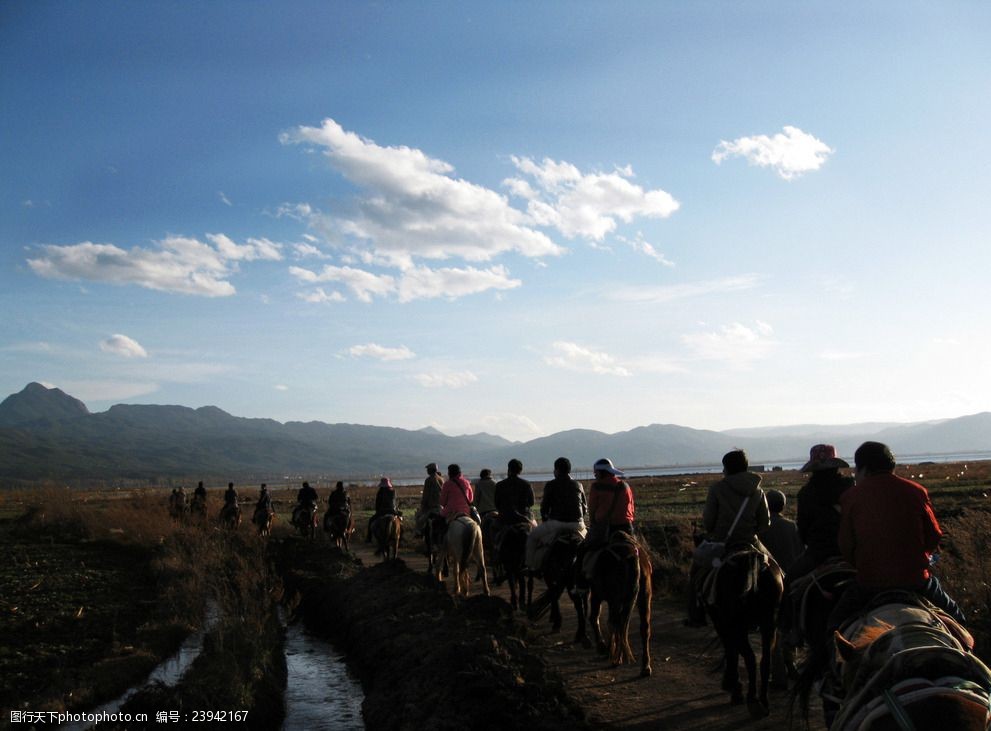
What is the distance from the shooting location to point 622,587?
9398 millimetres

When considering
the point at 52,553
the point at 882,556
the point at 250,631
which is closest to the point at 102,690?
the point at 250,631

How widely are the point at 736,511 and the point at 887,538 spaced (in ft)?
8.35

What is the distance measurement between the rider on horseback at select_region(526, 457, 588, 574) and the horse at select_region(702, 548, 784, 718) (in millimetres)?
4075

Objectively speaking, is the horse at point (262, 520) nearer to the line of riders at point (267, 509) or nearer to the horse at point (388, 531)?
the line of riders at point (267, 509)

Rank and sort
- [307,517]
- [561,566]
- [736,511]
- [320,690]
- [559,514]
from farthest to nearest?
[307,517], [559,514], [561,566], [320,690], [736,511]

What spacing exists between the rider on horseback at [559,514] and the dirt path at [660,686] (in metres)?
1.27

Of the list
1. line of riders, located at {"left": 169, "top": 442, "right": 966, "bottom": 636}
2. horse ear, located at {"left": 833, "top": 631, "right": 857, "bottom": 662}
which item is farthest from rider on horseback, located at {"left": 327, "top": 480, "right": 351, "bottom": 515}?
horse ear, located at {"left": 833, "top": 631, "right": 857, "bottom": 662}

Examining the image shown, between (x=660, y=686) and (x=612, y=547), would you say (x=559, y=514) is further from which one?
(x=660, y=686)

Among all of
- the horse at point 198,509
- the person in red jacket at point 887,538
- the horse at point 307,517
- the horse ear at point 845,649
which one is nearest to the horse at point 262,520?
the horse at point 307,517

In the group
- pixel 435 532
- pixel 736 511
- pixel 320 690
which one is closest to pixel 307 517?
pixel 435 532

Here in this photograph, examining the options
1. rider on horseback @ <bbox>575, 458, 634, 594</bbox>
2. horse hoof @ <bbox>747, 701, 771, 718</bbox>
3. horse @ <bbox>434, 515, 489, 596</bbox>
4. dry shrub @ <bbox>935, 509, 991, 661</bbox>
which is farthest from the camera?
horse @ <bbox>434, 515, 489, 596</bbox>

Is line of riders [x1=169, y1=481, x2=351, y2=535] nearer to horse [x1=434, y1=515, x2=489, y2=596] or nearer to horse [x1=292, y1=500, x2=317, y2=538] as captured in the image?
horse [x1=292, y1=500, x2=317, y2=538]

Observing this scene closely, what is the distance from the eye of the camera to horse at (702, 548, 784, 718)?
7672 mm

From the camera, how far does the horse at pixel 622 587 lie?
937 centimetres
